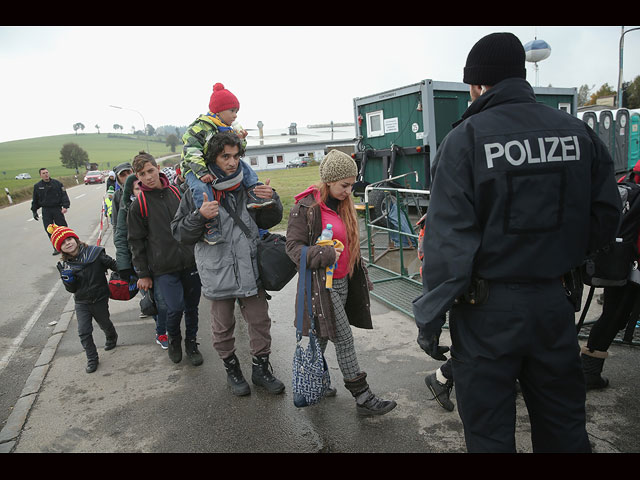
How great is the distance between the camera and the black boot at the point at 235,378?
11.3 ft

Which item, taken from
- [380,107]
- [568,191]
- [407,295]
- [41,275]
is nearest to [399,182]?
[380,107]

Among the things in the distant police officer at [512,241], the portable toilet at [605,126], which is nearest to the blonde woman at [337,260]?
the distant police officer at [512,241]

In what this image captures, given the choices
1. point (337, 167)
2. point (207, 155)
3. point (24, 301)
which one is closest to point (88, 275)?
point (207, 155)

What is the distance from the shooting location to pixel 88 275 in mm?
4301

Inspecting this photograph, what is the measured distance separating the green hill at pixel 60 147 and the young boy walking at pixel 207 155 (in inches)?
2218

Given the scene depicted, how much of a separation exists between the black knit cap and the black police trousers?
35.2 inches

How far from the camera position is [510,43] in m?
1.83

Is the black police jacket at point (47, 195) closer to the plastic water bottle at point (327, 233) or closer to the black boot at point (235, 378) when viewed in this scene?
the black boot at point (235, 378)

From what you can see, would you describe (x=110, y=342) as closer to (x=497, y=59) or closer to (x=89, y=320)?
(x=89, y=320)

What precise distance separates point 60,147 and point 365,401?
392 feet

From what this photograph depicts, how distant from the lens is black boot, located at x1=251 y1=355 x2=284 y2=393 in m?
3.47
